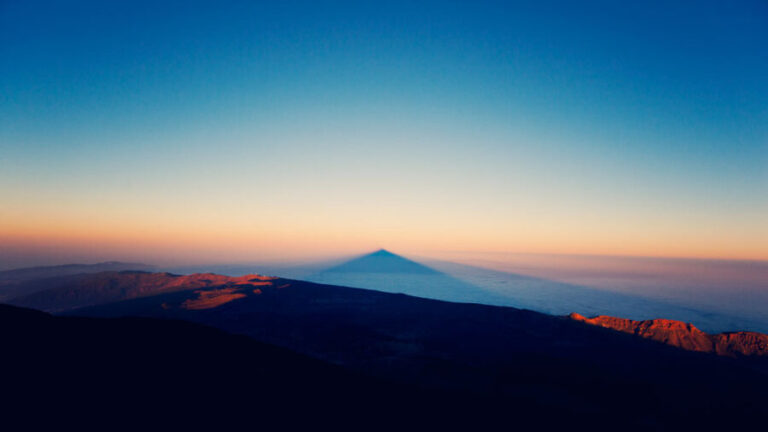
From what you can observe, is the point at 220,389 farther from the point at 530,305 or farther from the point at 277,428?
the point at 530,305

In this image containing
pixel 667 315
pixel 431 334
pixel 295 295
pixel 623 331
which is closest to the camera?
pixel 431 334

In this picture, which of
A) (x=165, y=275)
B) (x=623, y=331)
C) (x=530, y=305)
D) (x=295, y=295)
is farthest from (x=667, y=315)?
(x=165, y=275)

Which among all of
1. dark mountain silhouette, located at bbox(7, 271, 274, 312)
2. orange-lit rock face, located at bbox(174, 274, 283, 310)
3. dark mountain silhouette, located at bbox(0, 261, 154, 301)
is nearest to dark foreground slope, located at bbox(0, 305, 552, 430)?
orange-lit rock face, located at bbox(174, 274, 283, 310)

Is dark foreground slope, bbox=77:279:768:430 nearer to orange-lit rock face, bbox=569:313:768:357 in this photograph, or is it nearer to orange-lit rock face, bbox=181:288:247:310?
orange-lit rock face, bbox=181:288:247:310

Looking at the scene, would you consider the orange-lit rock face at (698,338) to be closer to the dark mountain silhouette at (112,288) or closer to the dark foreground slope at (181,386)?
the dark foreground slope at (181,386)

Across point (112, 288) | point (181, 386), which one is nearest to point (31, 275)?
point (112, 288)

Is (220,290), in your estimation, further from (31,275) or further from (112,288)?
(31,275)
